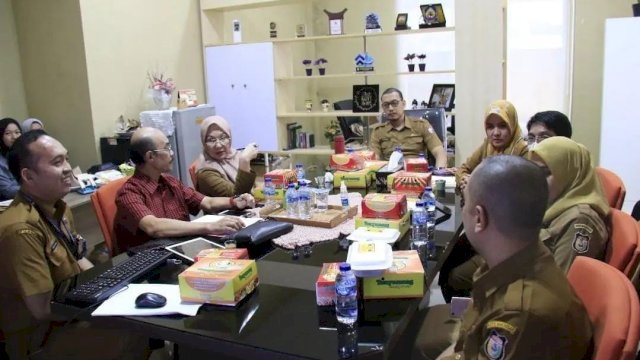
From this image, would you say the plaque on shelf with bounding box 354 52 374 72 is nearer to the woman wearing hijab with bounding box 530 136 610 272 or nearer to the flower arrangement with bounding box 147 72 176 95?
Result: the flower arrangement with bounding box 147 72 176 95

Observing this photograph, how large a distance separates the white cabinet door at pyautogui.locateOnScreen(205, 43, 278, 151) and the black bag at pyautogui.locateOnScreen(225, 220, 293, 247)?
3765mm

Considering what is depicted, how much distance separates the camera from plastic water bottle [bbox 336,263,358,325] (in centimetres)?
143

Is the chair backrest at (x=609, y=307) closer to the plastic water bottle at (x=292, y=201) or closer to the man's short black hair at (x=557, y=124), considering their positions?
the plastic water bottle at (x=292, y=201)

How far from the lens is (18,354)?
193 cm

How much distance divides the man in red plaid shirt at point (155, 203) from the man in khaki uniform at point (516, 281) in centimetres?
122

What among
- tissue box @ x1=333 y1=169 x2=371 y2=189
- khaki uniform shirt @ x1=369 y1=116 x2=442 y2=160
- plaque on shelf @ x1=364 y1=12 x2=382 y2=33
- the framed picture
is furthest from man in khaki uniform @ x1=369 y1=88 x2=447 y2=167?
tissue box @ x1=333 y1=169 x2=371 y2=189

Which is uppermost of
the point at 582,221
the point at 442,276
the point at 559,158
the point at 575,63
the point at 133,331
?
the point at 575,63

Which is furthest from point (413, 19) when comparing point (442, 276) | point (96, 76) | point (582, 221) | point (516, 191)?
point (516, 191)

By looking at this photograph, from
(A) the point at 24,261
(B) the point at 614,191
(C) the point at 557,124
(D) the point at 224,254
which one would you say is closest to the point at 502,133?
(C) the point at 557,124

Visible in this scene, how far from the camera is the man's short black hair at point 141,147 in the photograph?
2.46 metres

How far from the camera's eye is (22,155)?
80.0 inches

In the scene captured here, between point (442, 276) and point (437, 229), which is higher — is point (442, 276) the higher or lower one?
the lower one

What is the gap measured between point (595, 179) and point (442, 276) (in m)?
0.88

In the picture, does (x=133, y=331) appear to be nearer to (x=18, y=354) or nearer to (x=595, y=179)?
(x=18, y=354)
